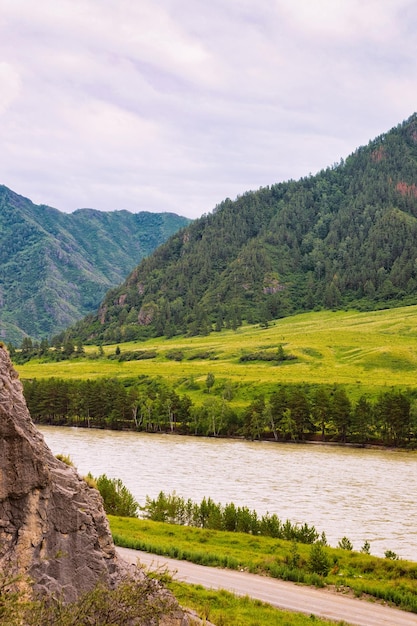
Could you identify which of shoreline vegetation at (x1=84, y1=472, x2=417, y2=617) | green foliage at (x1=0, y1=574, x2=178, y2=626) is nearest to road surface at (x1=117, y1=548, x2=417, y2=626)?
shoreline vegetation at (x1=84, y1=472, x2=417, y2=617)

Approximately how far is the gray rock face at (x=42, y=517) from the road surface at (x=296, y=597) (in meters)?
11.2

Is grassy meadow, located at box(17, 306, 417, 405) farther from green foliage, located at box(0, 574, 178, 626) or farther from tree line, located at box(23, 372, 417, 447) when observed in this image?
green foliage, located at box(0, 574, 178, 626)

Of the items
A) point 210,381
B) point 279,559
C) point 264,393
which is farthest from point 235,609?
point 210,381

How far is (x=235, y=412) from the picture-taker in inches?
5039

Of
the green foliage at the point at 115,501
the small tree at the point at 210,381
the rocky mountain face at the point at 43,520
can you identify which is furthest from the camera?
the small tree at the point at 210,381

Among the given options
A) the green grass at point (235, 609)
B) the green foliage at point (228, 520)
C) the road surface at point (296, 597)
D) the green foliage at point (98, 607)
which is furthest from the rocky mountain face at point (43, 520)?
the green foliage at point (228, 520)

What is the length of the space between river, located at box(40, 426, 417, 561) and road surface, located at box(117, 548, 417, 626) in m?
15.9

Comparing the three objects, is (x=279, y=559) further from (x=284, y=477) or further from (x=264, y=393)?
(x=264, y=393)

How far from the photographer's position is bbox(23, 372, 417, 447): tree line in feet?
365

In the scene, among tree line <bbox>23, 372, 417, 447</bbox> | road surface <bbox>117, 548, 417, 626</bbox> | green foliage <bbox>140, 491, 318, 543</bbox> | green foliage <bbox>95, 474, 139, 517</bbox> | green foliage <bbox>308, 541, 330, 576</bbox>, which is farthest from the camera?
tree line <bbox>23, 372, 417, 447</bbox>

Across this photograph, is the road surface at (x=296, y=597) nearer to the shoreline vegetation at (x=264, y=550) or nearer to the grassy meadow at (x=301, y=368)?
the shoreline vegetation at (x=264, y=550)

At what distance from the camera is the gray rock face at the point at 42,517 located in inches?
630

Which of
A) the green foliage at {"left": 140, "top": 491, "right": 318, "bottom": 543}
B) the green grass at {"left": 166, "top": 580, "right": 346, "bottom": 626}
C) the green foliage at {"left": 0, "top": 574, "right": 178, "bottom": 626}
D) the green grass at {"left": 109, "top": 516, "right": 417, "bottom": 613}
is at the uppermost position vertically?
the green foliage at {"left": 0, "top": 574, "right": 178, "bottom": 626}

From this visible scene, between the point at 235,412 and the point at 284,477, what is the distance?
48617mm
